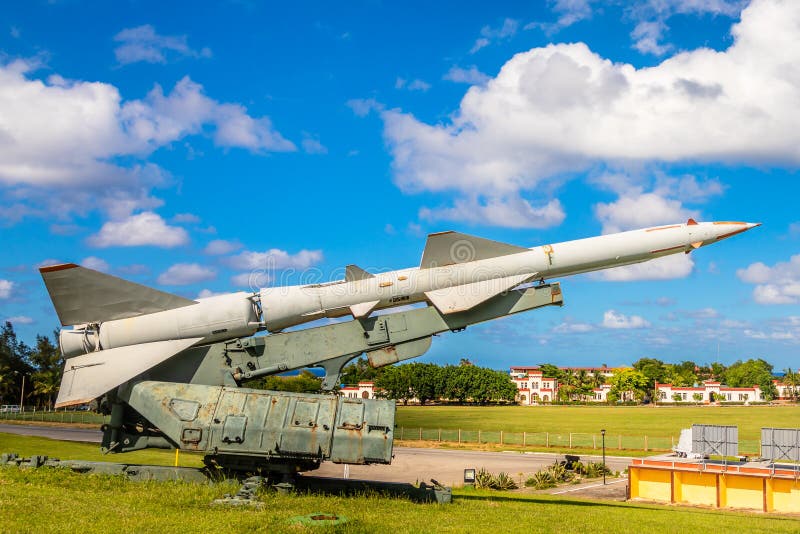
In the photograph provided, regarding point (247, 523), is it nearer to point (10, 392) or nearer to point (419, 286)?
point (419, 286)

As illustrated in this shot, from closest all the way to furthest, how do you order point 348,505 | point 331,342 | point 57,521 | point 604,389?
point 57,521, point 348,505, point 331,342, point 604,389

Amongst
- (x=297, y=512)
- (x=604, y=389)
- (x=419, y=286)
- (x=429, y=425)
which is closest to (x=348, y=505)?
(x=297, y=512)

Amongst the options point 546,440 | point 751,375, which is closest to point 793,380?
point 751,375

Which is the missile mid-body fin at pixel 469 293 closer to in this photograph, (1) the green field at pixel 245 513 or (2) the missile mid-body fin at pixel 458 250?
(2) the missile mid-body fin at pixel 458 250

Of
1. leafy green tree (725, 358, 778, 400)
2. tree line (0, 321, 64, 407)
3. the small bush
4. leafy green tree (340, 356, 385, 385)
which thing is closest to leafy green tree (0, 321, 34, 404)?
tree line (0, 321, 64, 407)

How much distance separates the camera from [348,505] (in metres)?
10.2

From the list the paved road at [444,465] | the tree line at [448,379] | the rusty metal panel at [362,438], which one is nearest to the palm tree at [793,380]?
the tree line at [448,379]

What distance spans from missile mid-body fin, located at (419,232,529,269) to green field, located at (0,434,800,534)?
13.6 feet

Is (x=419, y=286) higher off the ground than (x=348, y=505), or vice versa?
(x=419, y=286)

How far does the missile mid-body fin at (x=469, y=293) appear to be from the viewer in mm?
11281

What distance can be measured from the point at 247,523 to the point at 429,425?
151 feet

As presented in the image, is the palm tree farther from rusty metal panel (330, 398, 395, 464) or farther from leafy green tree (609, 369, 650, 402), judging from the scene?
rusty metal panel (330, 398, 395, 464)

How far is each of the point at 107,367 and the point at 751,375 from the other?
422 feet

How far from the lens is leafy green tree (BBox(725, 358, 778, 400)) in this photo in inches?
4171
